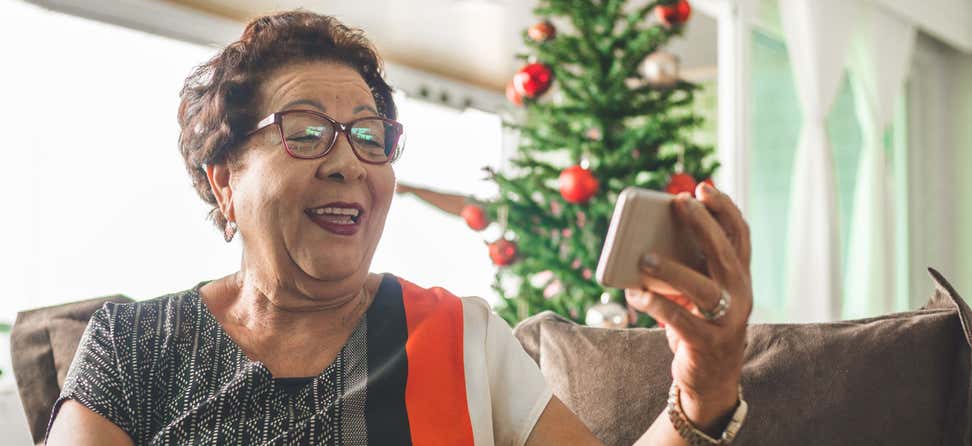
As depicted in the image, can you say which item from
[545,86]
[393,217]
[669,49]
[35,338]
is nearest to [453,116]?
[393,217]

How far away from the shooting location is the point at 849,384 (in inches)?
48.0

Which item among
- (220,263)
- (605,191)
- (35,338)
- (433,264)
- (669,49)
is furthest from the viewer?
(433,264)

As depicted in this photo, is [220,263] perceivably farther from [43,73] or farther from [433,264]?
[433,264]

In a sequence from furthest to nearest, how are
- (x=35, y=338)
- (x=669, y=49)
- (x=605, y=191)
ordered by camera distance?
(x=669, y=49), (x=605, y=191), (x=35, y=338)

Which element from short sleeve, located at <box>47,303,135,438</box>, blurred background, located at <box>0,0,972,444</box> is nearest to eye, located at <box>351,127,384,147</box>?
short sleeve, located at <box>47,303,135,438</box>

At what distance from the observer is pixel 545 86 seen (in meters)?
2.92

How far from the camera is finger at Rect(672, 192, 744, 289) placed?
0.80 meters

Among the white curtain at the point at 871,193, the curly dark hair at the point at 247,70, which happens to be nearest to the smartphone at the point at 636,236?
the curly dark hair at the point at 247,70

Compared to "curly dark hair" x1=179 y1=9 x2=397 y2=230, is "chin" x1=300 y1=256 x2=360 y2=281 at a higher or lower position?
lower

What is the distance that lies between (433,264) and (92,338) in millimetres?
5145

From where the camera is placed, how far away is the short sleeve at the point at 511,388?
3.82ft

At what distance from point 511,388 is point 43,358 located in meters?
0.86

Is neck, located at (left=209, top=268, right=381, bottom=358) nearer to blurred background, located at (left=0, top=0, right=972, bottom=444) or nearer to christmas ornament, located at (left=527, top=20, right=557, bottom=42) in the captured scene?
christmas ornament, located at (left=527, top=20, right=557, bottom=42)

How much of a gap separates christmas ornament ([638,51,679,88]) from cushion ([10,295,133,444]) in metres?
1.98
